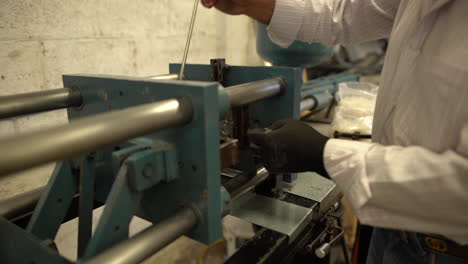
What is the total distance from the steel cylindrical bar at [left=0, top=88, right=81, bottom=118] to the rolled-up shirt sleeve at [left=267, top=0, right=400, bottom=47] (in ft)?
1.98

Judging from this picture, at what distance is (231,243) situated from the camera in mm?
1489

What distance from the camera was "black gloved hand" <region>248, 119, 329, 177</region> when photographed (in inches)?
24.4

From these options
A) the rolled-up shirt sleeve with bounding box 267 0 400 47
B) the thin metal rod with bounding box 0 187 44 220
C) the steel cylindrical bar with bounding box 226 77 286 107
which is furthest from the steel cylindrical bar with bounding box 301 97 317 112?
the thin metal rod with bounding box 0 187 44 220

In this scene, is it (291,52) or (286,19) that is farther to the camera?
(291,52)

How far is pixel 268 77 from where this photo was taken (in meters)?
0.72

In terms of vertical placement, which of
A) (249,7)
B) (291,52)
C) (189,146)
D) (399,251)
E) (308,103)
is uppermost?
(249,7)

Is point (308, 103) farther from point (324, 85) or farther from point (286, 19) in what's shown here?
point (286, 19)

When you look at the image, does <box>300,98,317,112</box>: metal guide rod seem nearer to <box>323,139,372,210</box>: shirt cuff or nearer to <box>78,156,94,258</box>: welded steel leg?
<box>323,139,372,210</box>: shirt cuff

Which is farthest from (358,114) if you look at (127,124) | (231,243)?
(127,124)

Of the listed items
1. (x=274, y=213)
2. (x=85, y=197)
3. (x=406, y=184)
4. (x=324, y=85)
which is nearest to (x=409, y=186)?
(x=406, y=184)

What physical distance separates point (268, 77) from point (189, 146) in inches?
12.9

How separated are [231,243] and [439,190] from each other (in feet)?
3.84

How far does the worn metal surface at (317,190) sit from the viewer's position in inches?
29.6

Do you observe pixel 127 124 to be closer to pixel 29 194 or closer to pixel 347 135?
pixel 29 194
